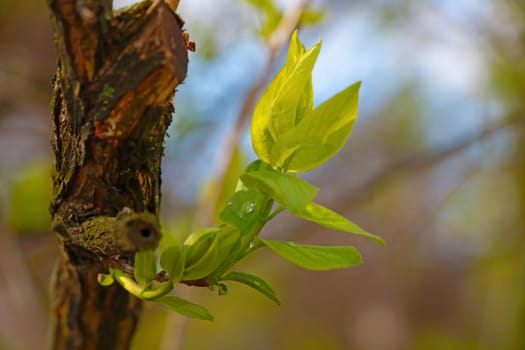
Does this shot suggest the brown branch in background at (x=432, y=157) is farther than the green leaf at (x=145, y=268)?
Yes

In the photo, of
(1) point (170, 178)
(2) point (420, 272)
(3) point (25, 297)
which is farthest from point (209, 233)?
(2) point (420, 272)

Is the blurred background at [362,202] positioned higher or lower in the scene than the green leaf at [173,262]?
higher

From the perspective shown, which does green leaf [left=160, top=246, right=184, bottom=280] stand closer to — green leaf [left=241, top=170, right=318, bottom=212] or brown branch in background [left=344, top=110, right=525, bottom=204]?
green leaf [left=241, top=170, right=318, bottom=212]

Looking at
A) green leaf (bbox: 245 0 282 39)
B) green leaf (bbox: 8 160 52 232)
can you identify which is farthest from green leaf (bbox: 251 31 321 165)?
green leaf (bbox: 8 160 52 232)

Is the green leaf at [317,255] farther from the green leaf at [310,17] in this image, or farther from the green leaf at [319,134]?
the green leaf at [310,17]

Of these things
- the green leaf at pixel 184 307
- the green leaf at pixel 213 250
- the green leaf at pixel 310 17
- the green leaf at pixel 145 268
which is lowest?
the green leaf at pixel 184 307

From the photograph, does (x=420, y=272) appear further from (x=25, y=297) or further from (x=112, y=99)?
(x=112, y=99)

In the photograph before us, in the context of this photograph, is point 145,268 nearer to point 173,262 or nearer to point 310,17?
point 173,262

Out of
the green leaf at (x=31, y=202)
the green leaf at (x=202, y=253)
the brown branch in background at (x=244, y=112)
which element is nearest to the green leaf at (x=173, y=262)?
the green leaf at (x=202, y=253)
